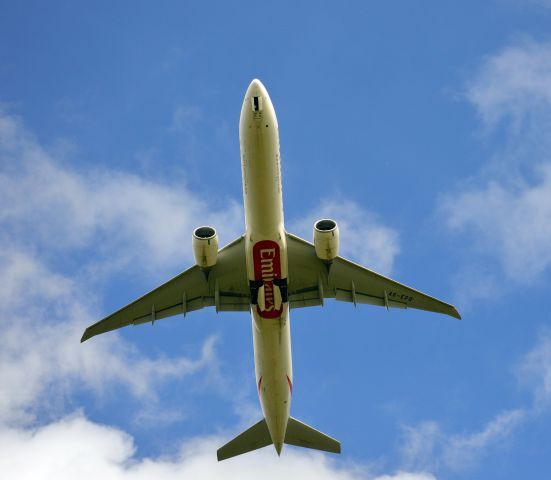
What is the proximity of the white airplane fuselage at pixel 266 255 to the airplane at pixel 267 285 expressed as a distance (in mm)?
39

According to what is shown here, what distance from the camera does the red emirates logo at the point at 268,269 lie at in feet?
114

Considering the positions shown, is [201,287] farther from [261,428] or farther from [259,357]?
[261,428]

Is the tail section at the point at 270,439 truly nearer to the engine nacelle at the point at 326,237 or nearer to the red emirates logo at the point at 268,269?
the red emirates logo at the point at 268,269

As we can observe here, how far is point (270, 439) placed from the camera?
42.1m

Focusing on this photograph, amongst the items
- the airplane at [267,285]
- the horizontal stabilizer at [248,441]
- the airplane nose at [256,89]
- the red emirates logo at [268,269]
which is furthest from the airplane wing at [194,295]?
the airplane nose at [256,89]

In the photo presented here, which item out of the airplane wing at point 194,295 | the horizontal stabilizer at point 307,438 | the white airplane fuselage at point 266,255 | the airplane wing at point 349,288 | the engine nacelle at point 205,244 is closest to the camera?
the white airplane fuselage at point 266,255

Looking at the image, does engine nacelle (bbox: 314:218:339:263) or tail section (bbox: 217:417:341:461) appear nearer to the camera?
engine nacelle (bbox: 314:218:339:263)

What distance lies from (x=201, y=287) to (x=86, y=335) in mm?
5790

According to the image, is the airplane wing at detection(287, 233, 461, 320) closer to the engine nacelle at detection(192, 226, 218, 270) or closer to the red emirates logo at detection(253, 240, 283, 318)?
the red emirates logo at detection(253, 240, 283, 318)

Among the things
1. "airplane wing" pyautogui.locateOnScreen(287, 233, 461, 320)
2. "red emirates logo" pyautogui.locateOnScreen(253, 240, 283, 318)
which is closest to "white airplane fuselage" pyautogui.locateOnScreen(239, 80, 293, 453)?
"red emirates logo" pyautogui.locateOnScreen(253, 240, 283, 318)

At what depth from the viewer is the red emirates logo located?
34.7m

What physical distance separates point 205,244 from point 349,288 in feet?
26.1

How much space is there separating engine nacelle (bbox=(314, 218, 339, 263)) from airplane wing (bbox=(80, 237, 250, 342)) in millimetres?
3860

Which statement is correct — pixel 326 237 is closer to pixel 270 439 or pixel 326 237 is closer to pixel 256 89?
pixel 256 89
